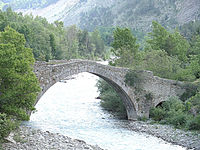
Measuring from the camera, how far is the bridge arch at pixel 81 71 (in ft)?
59.8

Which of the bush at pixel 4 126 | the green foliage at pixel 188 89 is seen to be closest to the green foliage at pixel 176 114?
the green foliage at pixel 188 89

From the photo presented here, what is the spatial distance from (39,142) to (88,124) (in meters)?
8.43

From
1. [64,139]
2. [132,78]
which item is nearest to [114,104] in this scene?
[132,78]

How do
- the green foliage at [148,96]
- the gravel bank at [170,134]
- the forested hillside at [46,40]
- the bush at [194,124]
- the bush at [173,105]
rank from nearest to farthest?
the gravel bank at [170,134]
the bush at [194,124]
the bush at [173,105]
the green foliage at [148,96]
the forested hillside at [46,40]

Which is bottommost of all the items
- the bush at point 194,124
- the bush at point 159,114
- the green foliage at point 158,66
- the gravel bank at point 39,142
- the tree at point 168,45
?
the gravel bank at point 39,142

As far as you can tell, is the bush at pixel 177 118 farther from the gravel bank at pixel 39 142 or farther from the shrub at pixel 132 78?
the gravel bank at pixel 39 142

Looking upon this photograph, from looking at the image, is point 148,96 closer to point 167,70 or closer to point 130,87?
point 130,87

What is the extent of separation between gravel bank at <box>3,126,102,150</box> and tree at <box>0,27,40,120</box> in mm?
1136

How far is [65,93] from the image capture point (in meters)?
38.0

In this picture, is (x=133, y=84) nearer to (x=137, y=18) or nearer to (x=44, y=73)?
(x=44, y=73)

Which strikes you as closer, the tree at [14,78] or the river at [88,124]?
the tree at [14,78]

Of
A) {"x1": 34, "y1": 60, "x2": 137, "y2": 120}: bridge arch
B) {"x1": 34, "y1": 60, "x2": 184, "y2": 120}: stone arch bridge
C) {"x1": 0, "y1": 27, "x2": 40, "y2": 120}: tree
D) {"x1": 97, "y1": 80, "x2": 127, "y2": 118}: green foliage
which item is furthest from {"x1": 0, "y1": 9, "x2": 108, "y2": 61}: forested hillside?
{"x1": 0, "y1": 27, "x2": 40, "y2": 120}: tree

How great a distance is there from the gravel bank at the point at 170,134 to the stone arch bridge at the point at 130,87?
1.56 meters

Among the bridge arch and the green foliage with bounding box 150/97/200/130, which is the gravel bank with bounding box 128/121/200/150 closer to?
the green foliage with bounding box 150/97/200/130
